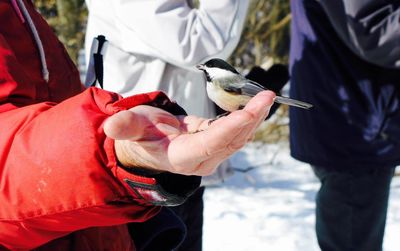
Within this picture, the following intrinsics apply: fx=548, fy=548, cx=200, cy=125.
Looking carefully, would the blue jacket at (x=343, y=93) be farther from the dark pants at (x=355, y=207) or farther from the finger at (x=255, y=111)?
the finger at (x=255, y=111)

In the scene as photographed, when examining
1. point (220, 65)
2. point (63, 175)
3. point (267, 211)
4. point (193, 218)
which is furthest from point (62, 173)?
point (267, 211)

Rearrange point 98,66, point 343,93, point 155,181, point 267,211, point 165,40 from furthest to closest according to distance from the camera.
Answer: point 267,211
point 343,93
point 165,40
point 98,66
point 155,181

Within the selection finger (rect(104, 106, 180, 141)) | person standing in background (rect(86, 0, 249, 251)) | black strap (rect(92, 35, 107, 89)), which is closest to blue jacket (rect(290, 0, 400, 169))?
person standing in background (rect(86, 0, 249, 251))

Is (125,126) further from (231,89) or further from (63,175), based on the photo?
(231,89)

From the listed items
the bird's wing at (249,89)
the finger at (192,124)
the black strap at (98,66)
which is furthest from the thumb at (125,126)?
the black strap at (98,66)

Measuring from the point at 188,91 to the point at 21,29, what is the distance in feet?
2.57

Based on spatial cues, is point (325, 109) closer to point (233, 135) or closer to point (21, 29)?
point (21, 29)

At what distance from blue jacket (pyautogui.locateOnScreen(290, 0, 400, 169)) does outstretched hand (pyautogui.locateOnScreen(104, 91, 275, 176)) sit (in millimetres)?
1307

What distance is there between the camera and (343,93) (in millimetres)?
2055

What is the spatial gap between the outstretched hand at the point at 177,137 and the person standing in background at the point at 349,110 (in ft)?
4.23

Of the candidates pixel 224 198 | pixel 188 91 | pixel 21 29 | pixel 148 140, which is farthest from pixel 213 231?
pixel 148 140

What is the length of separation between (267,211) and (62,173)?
2984 millimetres

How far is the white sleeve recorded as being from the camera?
161cm

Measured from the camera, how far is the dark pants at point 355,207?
210 cm
